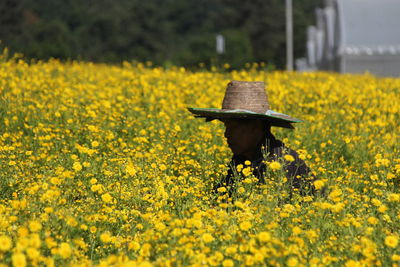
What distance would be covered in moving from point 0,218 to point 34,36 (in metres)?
72.0

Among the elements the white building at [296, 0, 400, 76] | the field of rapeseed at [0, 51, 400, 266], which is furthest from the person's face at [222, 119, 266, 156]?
the white building at [296, 0, 400, 76]

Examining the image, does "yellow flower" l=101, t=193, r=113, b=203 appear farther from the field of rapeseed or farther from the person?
the person

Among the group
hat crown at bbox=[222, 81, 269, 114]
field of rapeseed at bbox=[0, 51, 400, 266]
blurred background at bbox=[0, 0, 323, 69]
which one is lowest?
field of rapeseed at bbox=[0, 51, 400, 266]

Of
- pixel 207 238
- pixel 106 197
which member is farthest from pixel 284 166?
pixel 207 238

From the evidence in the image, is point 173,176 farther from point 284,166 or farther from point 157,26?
point 157,26

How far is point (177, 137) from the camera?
268 inches

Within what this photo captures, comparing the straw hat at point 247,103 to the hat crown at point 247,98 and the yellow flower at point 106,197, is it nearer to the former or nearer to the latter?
the hat crown at point 247,98

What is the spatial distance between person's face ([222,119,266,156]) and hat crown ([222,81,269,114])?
179 millimetres

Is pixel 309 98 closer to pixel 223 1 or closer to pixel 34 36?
pixel 34 36

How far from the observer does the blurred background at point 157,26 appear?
2736 inches

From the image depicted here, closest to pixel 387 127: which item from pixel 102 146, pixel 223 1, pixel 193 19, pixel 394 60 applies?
pixel 102 146

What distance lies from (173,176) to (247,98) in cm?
97

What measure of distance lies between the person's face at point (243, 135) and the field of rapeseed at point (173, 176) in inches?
16.6

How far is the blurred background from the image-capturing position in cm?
6950
